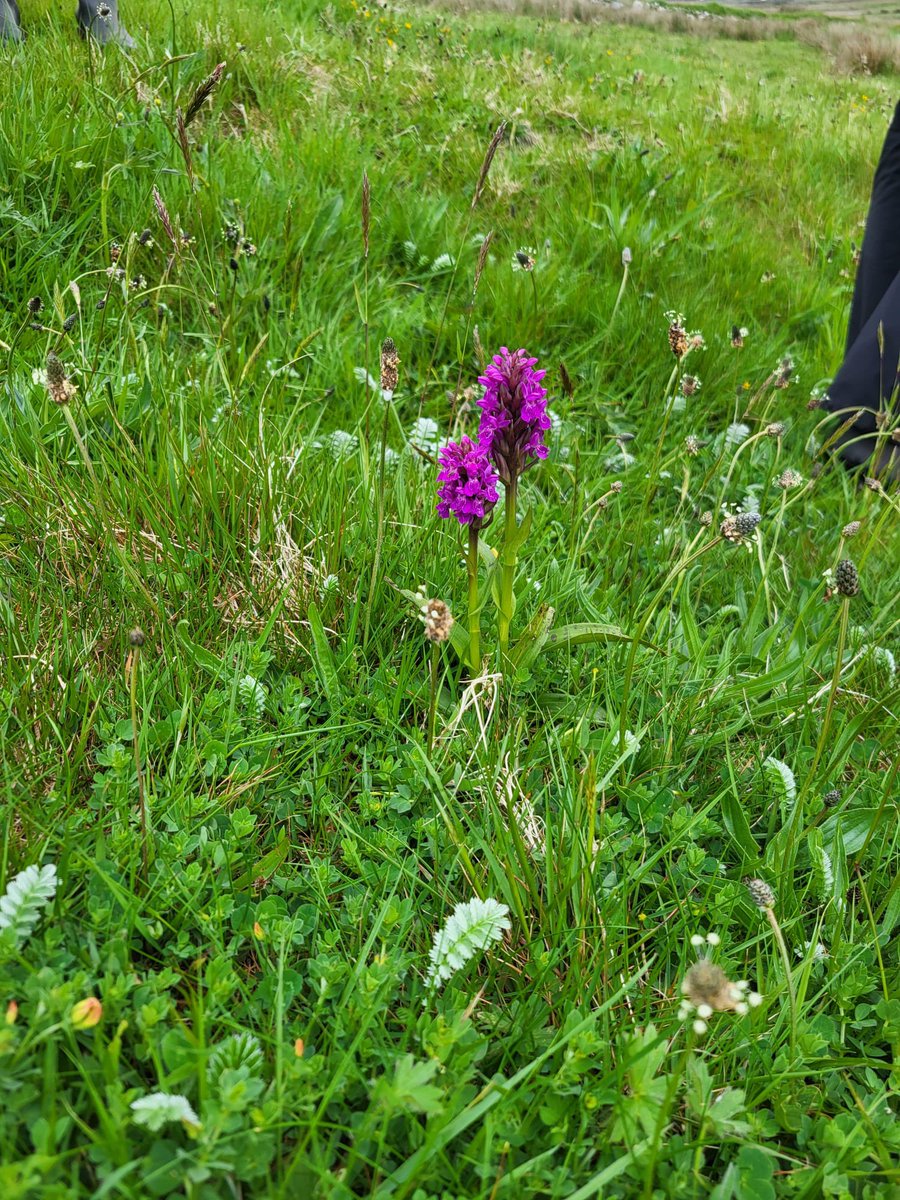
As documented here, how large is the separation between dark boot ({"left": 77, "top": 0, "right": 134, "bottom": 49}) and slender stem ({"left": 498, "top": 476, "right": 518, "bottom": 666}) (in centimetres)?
332

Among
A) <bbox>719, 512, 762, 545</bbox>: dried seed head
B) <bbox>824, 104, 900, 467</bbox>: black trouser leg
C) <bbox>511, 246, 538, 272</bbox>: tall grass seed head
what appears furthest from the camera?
<bbox>824, 104, 900, 467</bbox>: black trouser leg

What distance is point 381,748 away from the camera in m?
1.51

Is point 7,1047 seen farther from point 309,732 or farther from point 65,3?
point 65,3

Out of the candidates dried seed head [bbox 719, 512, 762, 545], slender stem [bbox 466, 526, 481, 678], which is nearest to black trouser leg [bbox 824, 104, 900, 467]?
dried seed head [bbox 719, 512, 762, 545]

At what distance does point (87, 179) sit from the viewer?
289cm

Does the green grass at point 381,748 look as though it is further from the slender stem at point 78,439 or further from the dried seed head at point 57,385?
the dried seed head at point 57,385

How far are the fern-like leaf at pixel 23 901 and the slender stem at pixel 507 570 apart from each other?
93 cm

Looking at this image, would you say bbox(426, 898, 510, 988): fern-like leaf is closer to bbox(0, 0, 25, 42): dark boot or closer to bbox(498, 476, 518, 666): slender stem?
bbox(498, 476, 518, 666): slender stem

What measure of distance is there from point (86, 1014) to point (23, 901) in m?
0.18

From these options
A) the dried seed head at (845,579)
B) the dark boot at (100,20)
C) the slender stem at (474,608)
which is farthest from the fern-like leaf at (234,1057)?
the dark boot at (100,20)

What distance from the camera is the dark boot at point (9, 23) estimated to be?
340cm

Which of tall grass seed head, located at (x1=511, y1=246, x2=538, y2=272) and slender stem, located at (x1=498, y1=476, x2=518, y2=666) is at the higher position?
tall grass seed head, located at (x1=511, y1=246, x2=538, y2=272)

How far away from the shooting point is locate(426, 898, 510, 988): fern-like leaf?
110 cm

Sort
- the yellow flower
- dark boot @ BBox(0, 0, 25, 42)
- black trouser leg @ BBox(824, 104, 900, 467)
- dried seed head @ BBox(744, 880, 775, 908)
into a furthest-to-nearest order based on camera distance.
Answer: dark boot @ BBox(0, 0, 25, 42)
black trouser leg @ BBox(824, 104, 900, 467)
dried seed head @ BBox(744, 880, 775, 908)
the yellow flower
